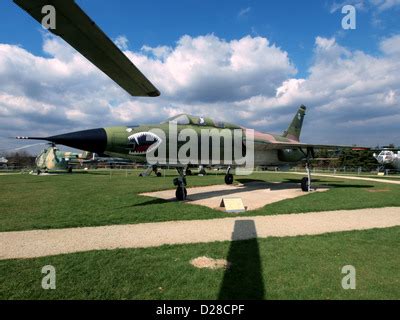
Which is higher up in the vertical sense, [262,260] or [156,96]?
[156,96]

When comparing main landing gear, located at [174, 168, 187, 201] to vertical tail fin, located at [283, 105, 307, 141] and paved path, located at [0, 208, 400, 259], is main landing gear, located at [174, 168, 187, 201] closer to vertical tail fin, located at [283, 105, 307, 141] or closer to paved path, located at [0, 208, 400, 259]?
paved path, located at [0, 208, 400, 259]

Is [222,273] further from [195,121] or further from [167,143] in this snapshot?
[195,121]

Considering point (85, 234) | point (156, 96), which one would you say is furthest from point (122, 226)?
point (156, 96)

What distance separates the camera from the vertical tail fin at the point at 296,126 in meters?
23.6

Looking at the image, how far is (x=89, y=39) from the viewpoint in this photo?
2.17 metres

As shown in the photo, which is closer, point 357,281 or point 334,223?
point 357,281

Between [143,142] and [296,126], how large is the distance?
54.3 feet

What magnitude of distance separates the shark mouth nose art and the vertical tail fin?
14.9m

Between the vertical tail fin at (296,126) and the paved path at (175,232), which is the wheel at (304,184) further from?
the vertical tail fin at (296,126)

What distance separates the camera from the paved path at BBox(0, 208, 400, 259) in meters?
6.46
